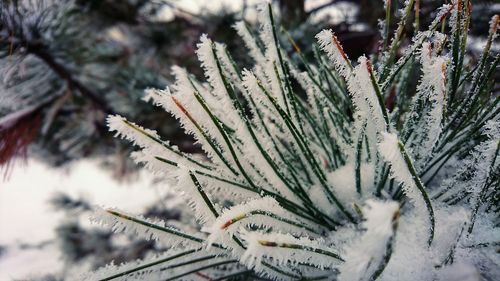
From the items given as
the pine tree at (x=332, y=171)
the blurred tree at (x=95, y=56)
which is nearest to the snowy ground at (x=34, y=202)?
the blurred tree at (x=95, y=56)

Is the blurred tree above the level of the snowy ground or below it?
below

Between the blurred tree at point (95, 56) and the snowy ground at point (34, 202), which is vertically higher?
the snowy ground at point (34, 202)

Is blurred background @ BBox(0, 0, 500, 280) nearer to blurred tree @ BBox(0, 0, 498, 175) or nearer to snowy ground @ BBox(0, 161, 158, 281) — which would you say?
blurred tree @ BBox(0, 0, 498, 175)

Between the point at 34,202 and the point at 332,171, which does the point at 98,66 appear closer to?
the point at 332,171

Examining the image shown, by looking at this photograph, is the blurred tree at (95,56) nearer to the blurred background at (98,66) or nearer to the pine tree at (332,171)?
the blurred background at (98,66)

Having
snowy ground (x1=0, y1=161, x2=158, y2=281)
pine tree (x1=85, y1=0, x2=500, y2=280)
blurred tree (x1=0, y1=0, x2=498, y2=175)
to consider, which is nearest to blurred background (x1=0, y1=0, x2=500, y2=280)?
blurred tree (x1=0, y1=0, x2=498, y2=175)
